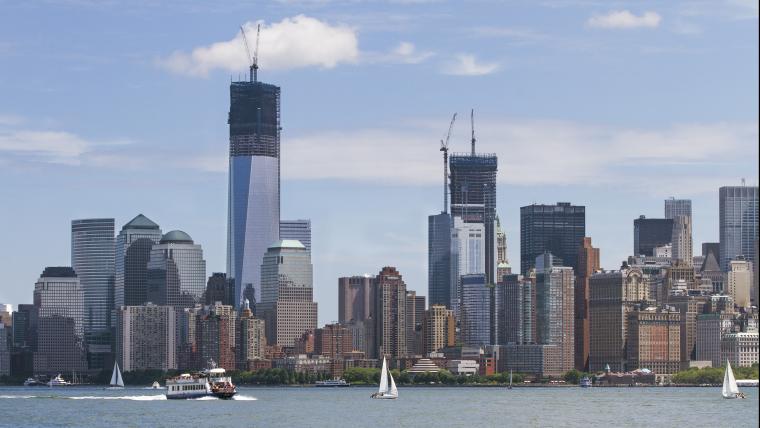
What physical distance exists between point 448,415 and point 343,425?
27.7m

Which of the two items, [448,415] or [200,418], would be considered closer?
[200,418]

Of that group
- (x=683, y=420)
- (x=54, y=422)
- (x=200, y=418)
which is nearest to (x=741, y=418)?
(x=683, y=420)

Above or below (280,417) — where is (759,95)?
above

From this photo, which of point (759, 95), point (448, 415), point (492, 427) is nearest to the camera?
point (759, 95)

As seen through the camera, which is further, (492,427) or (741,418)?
(741,418)

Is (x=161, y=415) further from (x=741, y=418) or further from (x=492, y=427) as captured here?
(x=741, y=418)

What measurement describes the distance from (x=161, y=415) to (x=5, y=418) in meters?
16.0

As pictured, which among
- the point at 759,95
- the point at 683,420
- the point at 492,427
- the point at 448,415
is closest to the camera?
the point at 759,95

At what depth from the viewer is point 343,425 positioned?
170250 mm

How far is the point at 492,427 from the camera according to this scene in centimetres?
16775

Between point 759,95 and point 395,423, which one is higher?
point 759,95

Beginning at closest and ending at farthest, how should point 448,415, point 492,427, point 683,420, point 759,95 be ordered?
point 759,95
point 492,427
point 683,420
point 448,415

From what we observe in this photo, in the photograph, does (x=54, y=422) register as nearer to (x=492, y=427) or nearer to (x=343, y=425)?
(x=343, y=425)

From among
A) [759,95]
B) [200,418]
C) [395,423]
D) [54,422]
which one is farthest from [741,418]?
[759,95]
